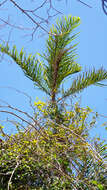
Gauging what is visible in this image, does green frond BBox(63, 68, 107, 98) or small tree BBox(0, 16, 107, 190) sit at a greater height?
green frond BBox(63, 68, 107, 98)

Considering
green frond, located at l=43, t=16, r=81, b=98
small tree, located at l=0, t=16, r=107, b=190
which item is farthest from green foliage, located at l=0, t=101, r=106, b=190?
green frond, located at l=43, t=16, r=81, b=98

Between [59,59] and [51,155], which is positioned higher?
[59,59]

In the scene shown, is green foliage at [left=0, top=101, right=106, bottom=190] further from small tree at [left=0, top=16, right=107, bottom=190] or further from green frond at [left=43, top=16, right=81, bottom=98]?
green frond at [left=43, top=16, right=81, bottom=98]

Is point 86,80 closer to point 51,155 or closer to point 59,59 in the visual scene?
point 59,59

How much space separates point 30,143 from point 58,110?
1.90 meters

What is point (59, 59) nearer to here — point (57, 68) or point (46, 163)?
point (57, 68)

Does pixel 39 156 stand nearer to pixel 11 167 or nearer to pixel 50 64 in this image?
pixel 11 167

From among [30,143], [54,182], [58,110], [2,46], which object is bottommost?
[54,182]

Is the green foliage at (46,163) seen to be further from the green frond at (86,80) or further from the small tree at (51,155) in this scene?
the green frond at (86,80)

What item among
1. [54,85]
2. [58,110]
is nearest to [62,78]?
[54,85]

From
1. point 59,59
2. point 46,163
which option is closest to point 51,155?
point 46,163

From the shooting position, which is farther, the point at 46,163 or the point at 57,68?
the point at 57,68

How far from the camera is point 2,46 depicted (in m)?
7.66

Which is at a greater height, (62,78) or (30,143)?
(62,78)
